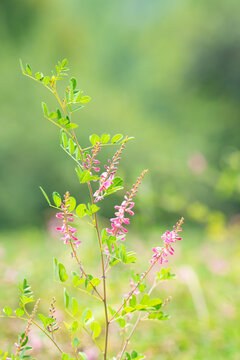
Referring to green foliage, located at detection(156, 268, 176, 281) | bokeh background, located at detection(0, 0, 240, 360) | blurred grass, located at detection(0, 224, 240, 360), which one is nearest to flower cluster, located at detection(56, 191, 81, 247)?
green foliage, located at detection(156, 268, 176, 281)

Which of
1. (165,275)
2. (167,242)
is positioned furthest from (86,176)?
(165,275)

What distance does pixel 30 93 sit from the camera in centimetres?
794

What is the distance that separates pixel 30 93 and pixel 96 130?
4.35 feet

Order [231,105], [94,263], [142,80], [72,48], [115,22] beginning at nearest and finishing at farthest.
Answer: [94,263]
[231,105]
[72,48]
[142,80]
[115,22]

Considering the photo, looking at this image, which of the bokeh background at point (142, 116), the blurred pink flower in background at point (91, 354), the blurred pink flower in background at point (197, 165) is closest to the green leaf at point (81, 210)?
the blurred pink flower in background at point (91, 354)

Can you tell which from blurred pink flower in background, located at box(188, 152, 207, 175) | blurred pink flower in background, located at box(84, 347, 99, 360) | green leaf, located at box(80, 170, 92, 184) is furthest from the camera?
blurred pink flower in background, located at box(188, 152, 207, 175)

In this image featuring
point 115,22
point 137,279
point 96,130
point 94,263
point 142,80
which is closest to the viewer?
point 137,279

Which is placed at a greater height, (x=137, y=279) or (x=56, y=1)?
(x=56, y=1)

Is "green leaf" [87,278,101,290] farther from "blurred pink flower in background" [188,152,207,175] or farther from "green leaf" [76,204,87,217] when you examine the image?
"blurred pink flower in background" [188,152,207,175]

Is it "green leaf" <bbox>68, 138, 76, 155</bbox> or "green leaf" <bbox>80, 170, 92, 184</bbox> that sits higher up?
"green leaf" <bbox>68, 138, 76, 155</bbox>

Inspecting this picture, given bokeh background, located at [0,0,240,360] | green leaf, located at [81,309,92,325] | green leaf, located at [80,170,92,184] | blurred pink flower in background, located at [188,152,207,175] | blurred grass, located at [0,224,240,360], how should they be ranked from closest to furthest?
green leaf, located at [80,170,92,184] → green leaf, located at [81,309,92,325] → blurred grass, located at [0,224,240,360] → blurred pink flower in background, located at [188,152,207,175] → bokeh background, located at [0,0,240,360]

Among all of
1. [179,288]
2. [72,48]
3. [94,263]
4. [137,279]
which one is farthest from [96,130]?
[137,279]

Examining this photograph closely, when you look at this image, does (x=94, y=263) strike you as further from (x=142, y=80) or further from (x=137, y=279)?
(x=142, y=80)

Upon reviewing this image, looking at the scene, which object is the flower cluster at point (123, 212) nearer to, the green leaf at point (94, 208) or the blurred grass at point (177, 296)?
the green leaf at point (94, 208)
